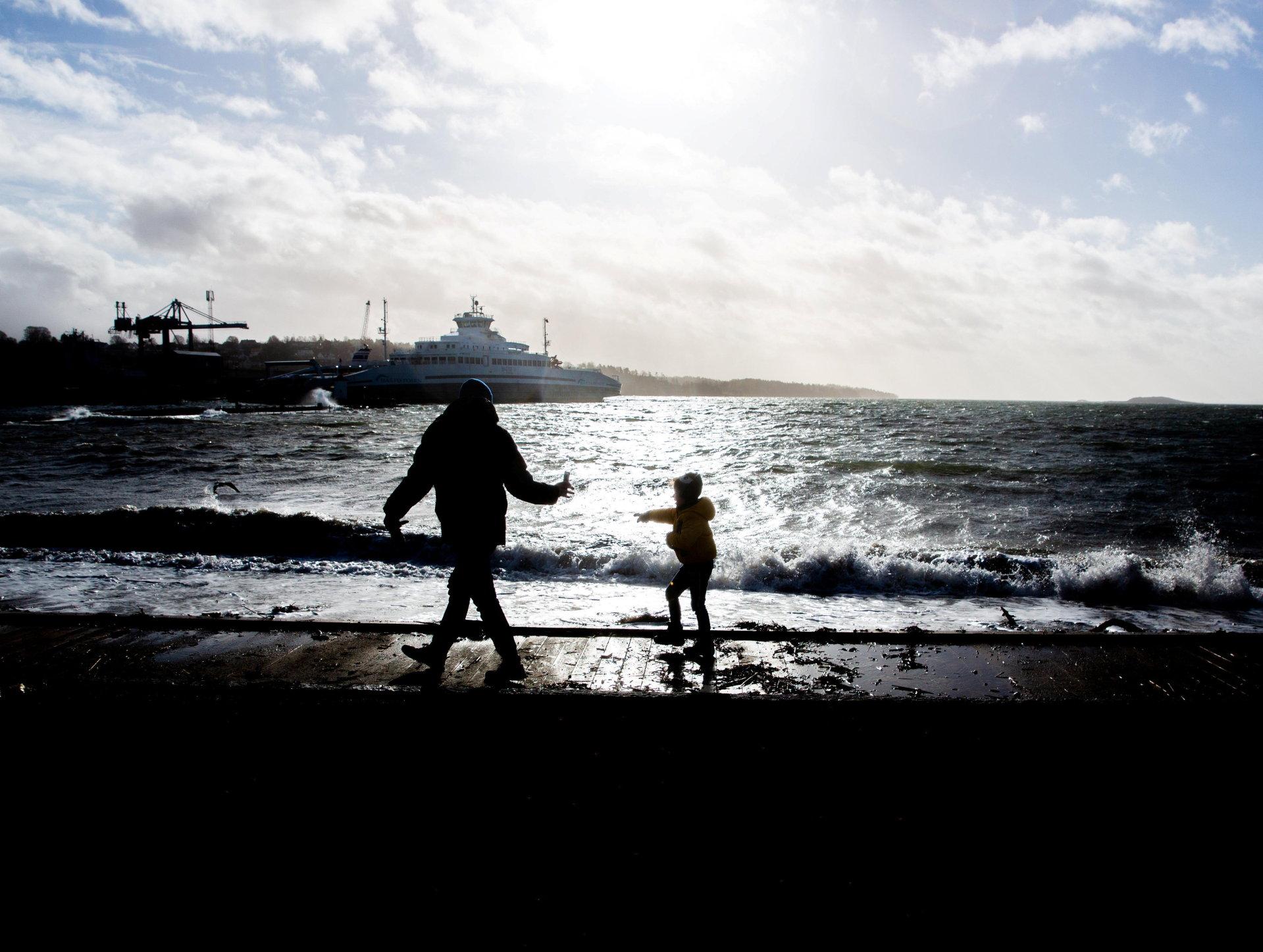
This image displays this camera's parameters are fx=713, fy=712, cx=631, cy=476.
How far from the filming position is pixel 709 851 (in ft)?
8.67

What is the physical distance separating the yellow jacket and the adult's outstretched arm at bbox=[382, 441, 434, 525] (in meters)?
1.57

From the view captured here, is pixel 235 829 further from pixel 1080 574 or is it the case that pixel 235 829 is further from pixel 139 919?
pixel 1080 574

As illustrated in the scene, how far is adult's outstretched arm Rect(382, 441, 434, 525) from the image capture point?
410 centimetres

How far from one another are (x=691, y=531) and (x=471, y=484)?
5.40ft

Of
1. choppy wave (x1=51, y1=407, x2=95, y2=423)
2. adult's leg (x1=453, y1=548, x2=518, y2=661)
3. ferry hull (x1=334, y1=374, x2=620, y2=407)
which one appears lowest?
choppy wave (x1=51, y1=407, x2=95, y2=423)

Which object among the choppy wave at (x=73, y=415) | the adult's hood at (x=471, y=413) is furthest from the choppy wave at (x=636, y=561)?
the choppy wave at (x=73, y=415)

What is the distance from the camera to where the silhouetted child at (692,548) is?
196 inches

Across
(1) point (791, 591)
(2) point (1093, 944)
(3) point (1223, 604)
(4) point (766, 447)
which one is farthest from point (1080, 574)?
(4) point (766, 447)

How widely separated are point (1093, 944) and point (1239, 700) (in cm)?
226

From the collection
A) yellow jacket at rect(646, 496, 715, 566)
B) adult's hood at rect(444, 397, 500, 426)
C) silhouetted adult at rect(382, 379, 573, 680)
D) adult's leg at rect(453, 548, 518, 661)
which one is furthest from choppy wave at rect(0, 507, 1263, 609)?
adult's hood at rect(444, 397, 500, 426)

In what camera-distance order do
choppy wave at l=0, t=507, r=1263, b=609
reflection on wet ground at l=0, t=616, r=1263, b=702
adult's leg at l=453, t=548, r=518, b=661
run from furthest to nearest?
choppy wave at l=0, t=507, r=1263, b=609
reflection on wet ground at l=0, t=616, r=1263, b=702
adult's leg at l=453, t=548, r=518, b=661

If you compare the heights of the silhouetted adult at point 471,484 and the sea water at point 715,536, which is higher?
the silhouetted adult at point 471,484

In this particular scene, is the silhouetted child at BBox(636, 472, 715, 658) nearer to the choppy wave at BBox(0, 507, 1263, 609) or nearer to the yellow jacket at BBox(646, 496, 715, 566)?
the yellow jacket at BBox(646, 496, 715, 566)

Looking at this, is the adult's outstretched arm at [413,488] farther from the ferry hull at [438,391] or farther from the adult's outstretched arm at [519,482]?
the ferry hull at [438,391]
